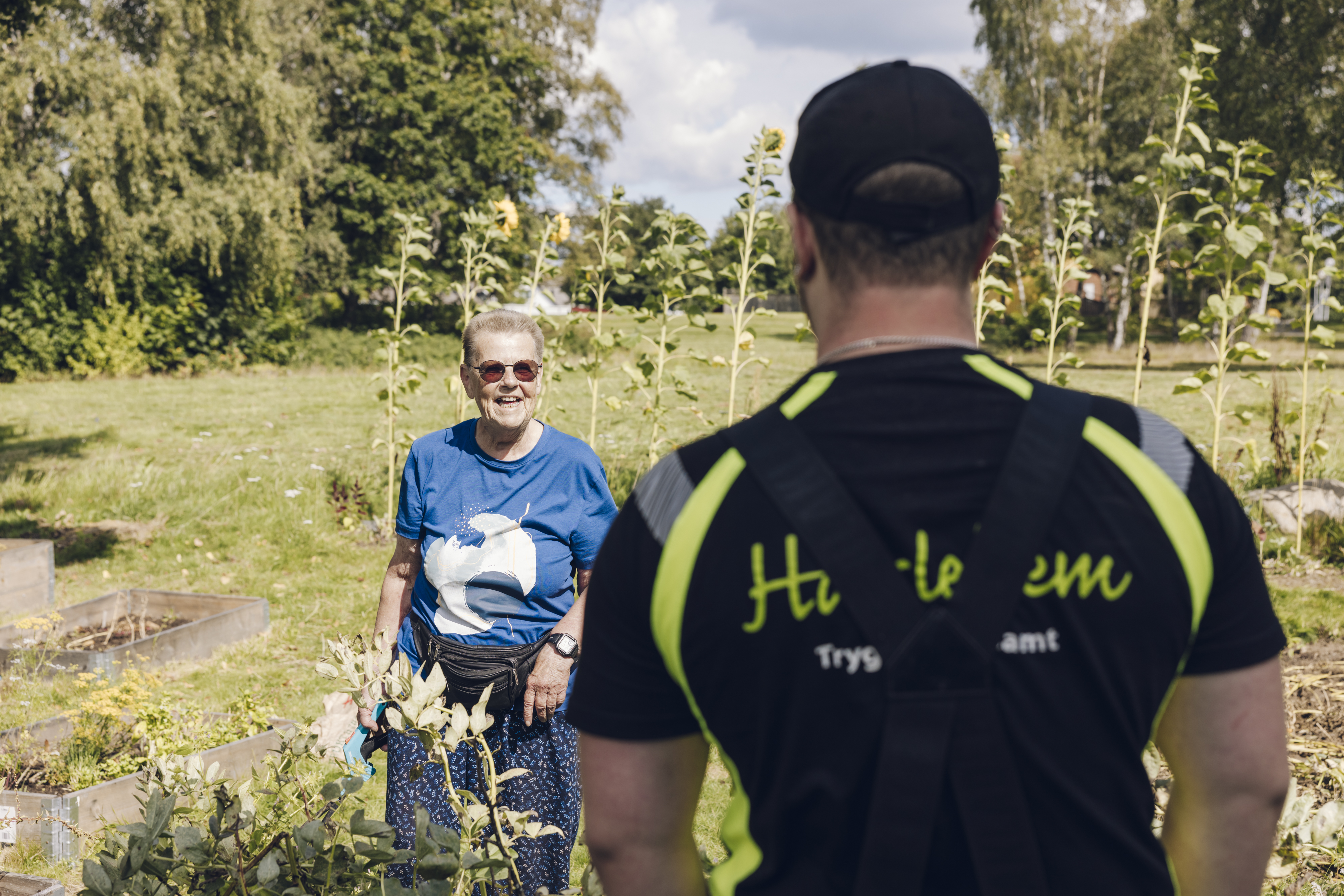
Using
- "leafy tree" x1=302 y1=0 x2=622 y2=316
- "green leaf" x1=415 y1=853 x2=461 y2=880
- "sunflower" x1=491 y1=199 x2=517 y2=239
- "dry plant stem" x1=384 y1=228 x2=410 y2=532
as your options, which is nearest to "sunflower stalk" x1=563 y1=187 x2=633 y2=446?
"sunflower" x1=491 y1=199 x2=517 y2=239

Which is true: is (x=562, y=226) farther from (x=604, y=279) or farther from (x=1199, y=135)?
(x=1199, y=135)

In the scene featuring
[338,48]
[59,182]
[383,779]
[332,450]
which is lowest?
[383,779]

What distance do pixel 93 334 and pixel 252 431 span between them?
31.5 ft

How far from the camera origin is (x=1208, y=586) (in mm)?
1042

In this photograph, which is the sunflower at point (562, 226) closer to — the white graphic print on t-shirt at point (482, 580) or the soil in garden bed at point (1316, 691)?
the white graphic print on t-shirt at point (482, 580)

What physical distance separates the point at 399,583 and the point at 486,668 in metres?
0.48

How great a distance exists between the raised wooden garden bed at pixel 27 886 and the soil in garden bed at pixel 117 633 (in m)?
2.95

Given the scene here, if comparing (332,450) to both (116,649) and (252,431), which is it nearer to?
(252,431)

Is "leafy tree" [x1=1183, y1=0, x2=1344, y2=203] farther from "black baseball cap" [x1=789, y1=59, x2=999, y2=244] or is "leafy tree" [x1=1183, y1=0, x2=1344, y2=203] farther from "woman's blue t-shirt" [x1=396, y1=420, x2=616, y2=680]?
"black baseball cap" [x1=789, y1=59, x2=999, y2=244]

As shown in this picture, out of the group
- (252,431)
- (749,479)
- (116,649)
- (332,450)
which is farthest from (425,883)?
(252,431)

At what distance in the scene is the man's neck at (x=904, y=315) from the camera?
105 centimetres

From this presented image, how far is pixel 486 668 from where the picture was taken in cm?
281

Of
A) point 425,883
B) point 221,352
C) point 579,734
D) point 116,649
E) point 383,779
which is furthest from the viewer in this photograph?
point 221,352

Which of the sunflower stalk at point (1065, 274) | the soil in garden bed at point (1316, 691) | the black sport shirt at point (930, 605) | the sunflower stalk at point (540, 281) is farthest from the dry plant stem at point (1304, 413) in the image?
the black sport shirt at point (930, 605)
